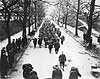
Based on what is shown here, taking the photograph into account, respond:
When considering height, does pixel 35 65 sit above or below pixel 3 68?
below

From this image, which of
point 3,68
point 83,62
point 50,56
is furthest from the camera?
point 50,56

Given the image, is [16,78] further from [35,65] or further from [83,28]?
[83,28]

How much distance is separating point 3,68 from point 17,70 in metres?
2.97

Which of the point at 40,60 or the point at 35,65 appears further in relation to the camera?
the point at 40,60

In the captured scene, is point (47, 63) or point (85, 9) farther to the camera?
point (85, 9)

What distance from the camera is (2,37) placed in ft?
94.9

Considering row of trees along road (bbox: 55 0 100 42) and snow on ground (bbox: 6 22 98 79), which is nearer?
snow on ground (bbox: 6 22 98 79)

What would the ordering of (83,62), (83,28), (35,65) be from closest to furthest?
(35,65) < (83,62) < (83,28)

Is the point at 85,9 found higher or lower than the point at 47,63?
higher

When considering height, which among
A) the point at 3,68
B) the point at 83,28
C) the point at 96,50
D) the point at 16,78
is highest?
the point at 3,68

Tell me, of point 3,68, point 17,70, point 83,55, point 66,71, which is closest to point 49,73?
point 66,71

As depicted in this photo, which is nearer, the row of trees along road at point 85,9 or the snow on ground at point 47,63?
the snow on ground at point 47,63

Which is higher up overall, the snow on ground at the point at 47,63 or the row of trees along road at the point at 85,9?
the row of trees along road at the point at 85,9

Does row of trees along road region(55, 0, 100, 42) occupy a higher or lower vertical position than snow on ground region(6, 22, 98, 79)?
higher
